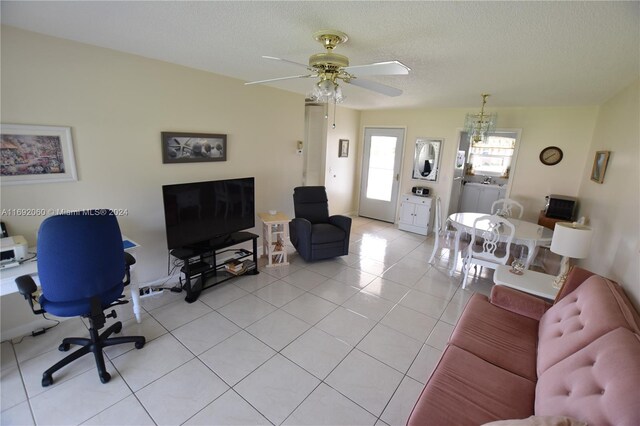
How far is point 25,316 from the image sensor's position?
7.84 feet

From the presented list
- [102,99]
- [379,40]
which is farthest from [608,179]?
[102,99]

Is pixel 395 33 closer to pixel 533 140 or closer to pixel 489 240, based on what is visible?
pixel 489 240

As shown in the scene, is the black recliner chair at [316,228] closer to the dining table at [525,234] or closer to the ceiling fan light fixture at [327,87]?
the dining table at [525,234]

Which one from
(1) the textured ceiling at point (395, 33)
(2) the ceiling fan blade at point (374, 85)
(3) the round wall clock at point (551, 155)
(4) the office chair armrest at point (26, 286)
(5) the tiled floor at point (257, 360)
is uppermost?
(1) the textured ceiling at point (395, 33)

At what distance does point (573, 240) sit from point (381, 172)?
4.13m

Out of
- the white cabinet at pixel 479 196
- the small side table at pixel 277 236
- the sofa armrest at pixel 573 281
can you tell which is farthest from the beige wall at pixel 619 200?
the small side table at pixel 277 236

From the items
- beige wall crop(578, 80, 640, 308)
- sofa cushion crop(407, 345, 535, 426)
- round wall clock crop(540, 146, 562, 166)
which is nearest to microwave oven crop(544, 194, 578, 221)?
beige wall crop(578, 80, 640, 308)

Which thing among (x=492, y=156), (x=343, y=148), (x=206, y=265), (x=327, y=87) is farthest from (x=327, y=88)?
(x=492, y=156)

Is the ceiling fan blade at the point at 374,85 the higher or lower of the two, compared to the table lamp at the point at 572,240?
higher

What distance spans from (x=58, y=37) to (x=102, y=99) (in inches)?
19.1

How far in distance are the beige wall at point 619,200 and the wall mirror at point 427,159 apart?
7.25 feet

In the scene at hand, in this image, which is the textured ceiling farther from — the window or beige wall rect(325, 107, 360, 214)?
the window

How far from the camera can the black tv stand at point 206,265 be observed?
9.69 ft

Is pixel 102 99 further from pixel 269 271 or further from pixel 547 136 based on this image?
pixel 547 136
